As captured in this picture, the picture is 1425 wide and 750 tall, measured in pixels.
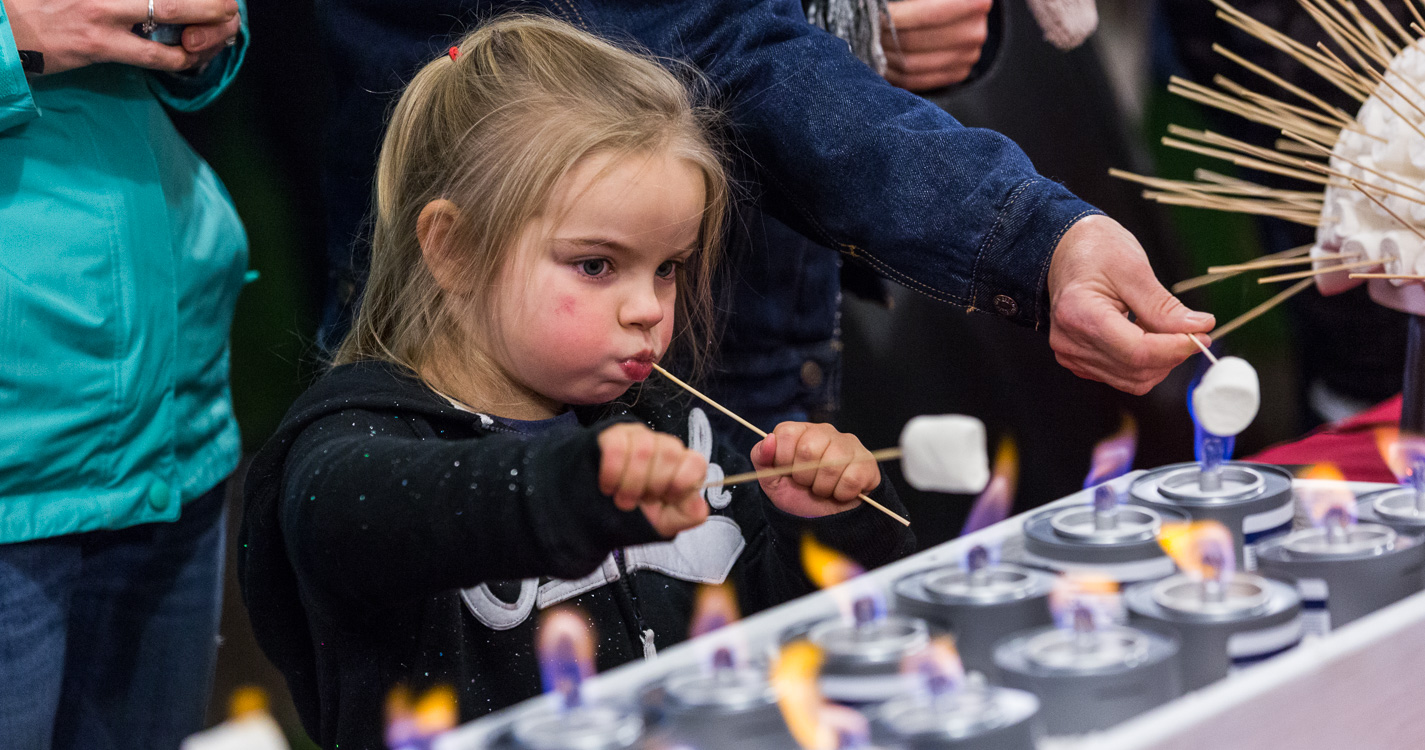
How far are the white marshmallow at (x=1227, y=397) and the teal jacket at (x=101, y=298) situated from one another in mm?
993

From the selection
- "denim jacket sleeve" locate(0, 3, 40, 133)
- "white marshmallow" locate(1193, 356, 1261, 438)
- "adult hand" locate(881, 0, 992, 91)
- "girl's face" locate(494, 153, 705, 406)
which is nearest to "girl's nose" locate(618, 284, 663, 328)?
"girl's face" locate(494, 153, 705, 406)

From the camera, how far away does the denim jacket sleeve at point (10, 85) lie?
3.55 feet

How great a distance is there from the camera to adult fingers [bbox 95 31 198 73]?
1139mm

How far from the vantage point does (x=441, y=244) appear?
47.0 inches

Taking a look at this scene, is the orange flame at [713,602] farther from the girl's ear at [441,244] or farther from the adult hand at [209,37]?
the adult hand at [209,37]

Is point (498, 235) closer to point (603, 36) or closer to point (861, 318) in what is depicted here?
point (603, 36)

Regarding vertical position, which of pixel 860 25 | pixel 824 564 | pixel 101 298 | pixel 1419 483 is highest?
pixel 860 25

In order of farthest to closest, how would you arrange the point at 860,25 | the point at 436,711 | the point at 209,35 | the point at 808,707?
the point at 860,25
the point at 209,35
the point at 436,711
the point at 808,707

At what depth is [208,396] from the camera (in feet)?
4.51

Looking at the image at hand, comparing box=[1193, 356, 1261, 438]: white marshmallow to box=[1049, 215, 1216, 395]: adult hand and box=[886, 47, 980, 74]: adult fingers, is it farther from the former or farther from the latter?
box=[886, 47, 980, 74]: adult fingers

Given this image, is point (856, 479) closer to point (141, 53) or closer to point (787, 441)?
point (787, 441)

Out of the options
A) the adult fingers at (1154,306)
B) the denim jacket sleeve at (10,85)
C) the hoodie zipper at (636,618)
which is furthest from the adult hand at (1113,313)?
the denim jacket sleeve at (10,85)

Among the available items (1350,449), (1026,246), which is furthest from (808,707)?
(1350,449)

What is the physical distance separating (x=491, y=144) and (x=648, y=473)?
576 millimetres
